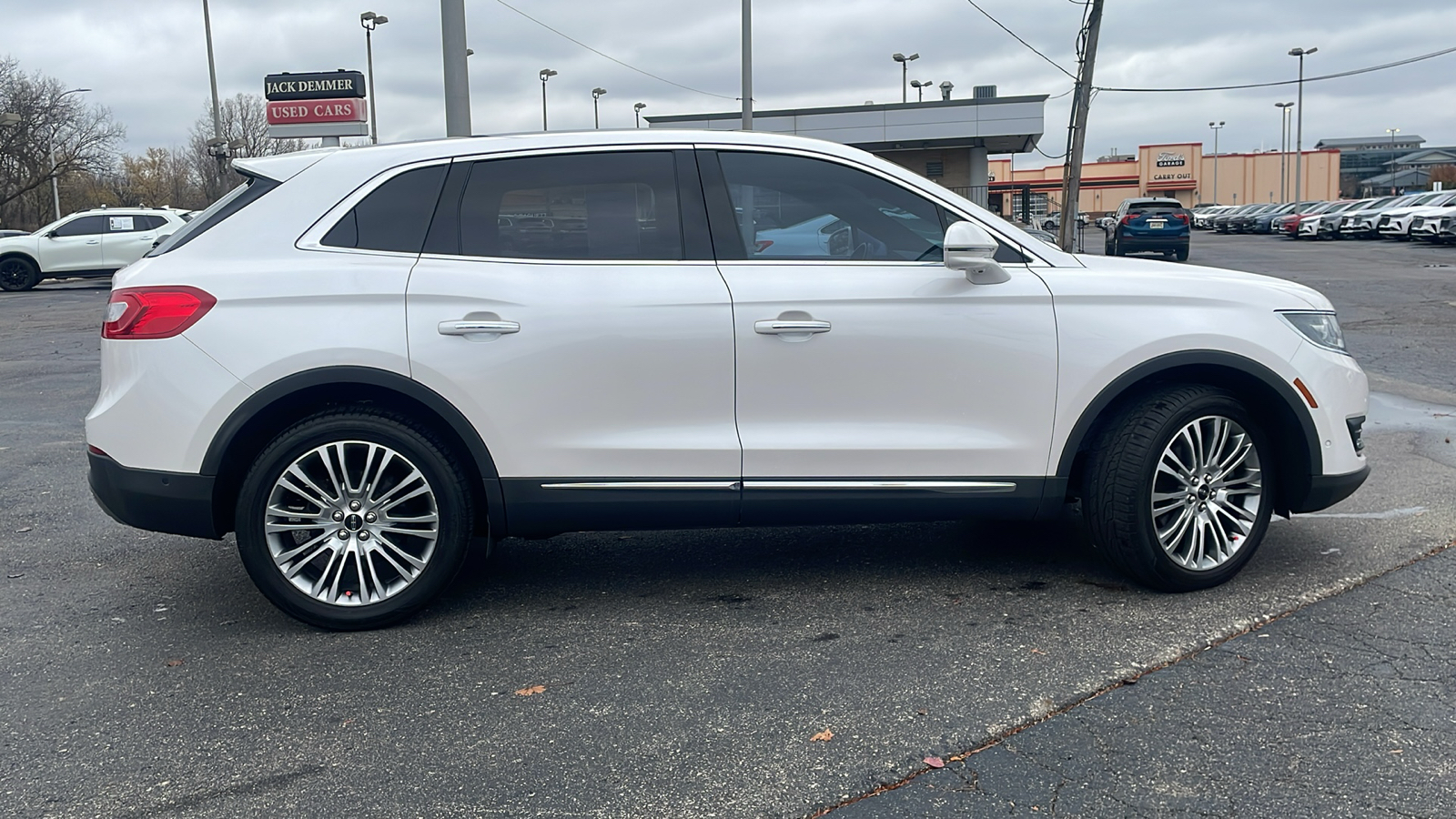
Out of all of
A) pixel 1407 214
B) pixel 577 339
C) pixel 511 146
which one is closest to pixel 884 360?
pixel 577 339

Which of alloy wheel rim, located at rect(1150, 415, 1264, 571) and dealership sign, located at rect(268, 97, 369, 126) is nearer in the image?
alloy wheel rim, located at rect(1150, 415, 1264, 571)

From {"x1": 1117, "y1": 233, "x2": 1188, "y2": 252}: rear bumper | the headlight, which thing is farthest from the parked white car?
the headlight

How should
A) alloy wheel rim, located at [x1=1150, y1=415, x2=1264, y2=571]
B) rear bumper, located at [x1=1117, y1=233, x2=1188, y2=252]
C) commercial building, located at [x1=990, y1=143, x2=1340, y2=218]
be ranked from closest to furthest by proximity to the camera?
1. alloy wheel rim, located at [x1=1150, y1=415, x2=1264, y2=571]
2. rear bumper, located at [x1=1117, y1=233, x2=1188, y2=252]
3. commercial building, located at [x1=990, y1=143, x2=1340, y2=218]

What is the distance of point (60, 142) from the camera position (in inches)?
2019

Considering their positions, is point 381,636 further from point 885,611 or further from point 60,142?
point 60,142

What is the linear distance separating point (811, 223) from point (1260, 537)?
212 centimetres

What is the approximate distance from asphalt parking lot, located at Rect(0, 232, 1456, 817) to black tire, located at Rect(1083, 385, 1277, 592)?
0.13 meters

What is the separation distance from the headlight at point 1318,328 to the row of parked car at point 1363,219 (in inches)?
1404

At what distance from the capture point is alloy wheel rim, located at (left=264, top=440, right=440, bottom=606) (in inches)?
164

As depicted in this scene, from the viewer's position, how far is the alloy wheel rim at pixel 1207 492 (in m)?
4.46

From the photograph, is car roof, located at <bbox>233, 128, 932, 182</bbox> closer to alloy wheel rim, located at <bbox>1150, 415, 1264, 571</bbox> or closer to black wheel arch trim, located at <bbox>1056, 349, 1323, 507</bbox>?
black wheel arch trim, located at <bbox>1056, 349, 1323, 507</bbox>

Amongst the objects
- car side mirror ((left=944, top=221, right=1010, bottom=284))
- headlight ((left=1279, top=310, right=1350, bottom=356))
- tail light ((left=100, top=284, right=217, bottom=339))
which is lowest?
headlight ((left=1279, top=310, right=1350, bottom=356))

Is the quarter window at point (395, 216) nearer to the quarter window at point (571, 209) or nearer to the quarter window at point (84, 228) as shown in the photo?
the quarter window at point (571, 209)

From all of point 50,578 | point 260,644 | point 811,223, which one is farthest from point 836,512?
point 50,578
